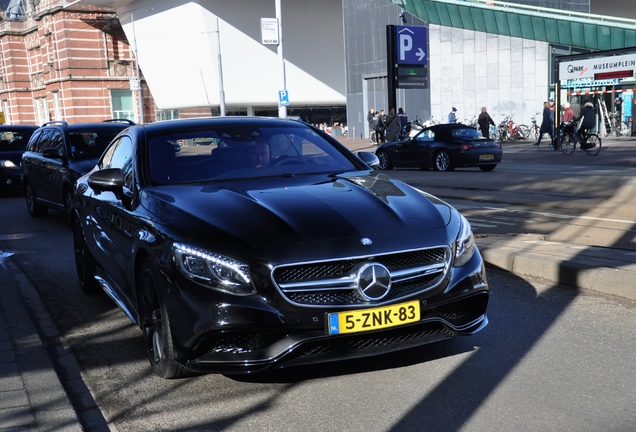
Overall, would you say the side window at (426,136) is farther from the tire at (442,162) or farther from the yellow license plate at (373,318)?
the yellow license plate at (373,318)

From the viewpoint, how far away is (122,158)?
227 inches

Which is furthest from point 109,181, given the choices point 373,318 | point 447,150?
point 447,150

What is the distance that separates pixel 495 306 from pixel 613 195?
27.1 feet

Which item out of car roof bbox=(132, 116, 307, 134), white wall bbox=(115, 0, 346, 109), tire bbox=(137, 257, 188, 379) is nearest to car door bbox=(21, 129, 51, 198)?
car roof bbox=(132, 116, 307, 134)

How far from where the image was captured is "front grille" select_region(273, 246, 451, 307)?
379 cm

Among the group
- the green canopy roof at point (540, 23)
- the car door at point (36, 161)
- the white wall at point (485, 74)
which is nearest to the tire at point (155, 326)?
the car door at point (36, 161)

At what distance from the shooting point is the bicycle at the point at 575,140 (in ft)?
74.3

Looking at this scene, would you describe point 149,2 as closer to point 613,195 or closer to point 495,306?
point 613,195

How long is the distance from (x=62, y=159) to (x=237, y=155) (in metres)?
6.81

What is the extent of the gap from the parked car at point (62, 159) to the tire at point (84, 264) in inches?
146

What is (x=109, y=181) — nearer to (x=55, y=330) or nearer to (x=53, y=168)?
(x=55, y=330)

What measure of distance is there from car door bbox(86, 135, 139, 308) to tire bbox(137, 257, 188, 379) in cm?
28

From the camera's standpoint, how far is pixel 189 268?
390 centimetres

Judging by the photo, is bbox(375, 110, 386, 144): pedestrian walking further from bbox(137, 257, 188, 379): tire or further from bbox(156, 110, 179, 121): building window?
bbox(137, 257, 188, 379): tire
